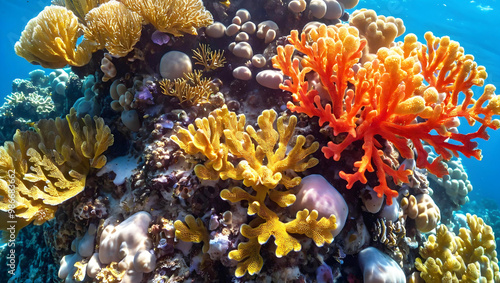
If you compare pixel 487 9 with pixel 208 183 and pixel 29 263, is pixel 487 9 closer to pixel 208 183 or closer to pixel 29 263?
pixel 208 183

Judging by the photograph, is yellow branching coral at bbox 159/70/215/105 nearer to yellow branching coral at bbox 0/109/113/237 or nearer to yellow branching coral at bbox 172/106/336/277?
yellow branching coral at bbox 172/106/336/277

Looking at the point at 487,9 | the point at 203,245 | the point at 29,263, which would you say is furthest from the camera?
the point at 487,9

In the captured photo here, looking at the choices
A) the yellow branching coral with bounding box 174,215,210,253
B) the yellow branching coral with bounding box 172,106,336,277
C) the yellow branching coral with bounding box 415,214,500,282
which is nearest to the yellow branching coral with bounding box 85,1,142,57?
the yellow branching coral with bounding box 172,106,336,277

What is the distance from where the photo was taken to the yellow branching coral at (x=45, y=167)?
→ 3215 mm

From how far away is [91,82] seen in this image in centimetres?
548

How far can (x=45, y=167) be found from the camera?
3303mm

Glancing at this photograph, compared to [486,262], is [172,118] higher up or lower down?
higher up

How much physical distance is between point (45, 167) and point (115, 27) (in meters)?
2.15

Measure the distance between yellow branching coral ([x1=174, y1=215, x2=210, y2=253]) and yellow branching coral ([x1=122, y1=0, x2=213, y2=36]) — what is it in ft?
9.45

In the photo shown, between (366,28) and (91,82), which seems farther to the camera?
(91,82)

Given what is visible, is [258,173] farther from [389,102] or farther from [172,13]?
[172,13]

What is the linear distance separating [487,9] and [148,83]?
24346mm

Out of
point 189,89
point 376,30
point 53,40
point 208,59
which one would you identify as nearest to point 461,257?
point 376,30

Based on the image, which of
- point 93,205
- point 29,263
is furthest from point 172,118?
Answer: point 29,263
